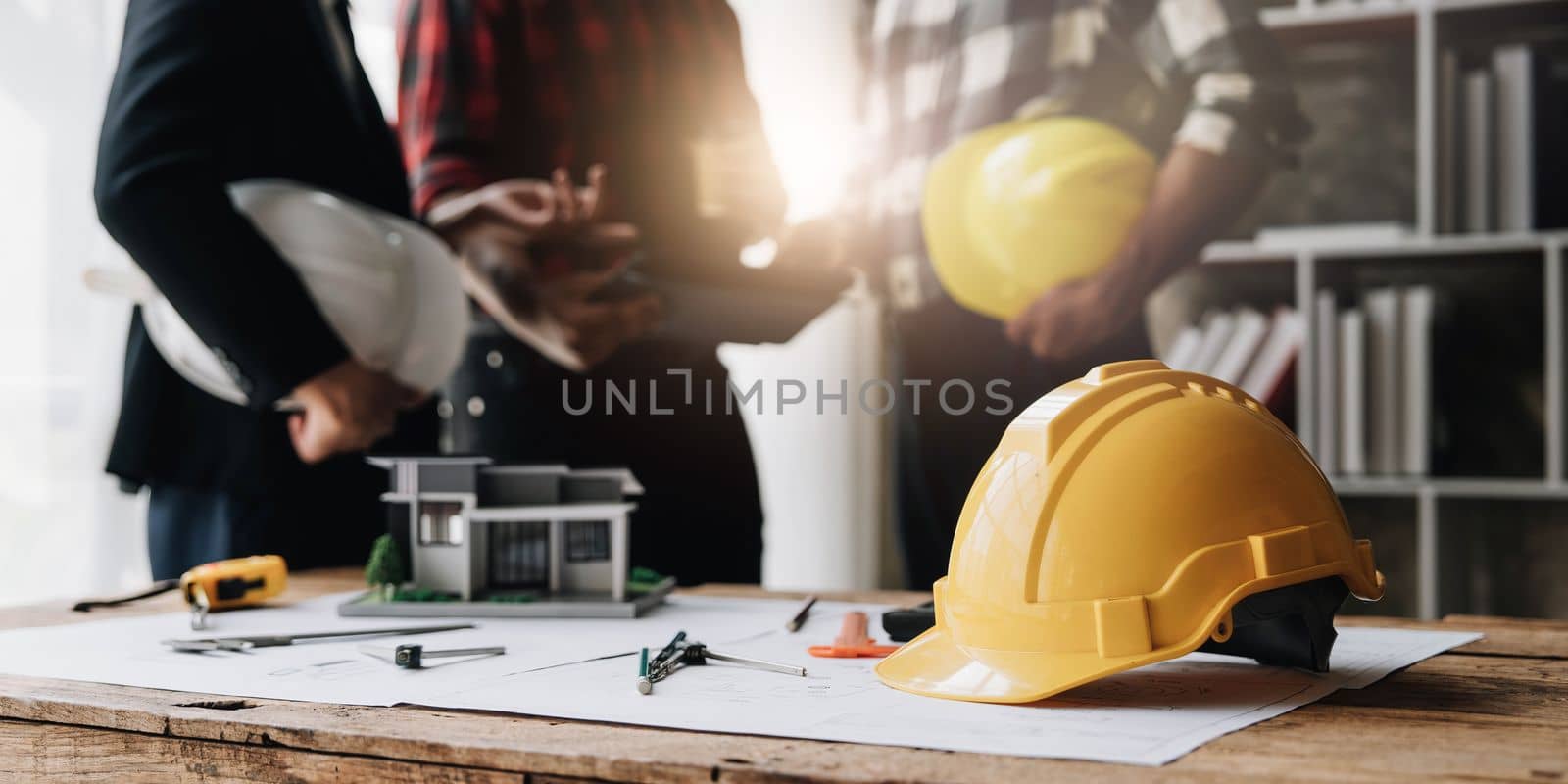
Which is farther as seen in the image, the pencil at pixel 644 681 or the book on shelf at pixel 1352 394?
the book on shelf at pixel 1352 394

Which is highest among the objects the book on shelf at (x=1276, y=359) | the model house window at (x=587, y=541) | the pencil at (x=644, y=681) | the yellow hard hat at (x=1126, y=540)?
the book on shelf at (x=1276, y=359)

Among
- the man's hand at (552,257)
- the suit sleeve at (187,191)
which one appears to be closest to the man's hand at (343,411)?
the suit sleeve at (187,191)

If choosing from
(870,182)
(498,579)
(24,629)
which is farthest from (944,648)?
(870,182)

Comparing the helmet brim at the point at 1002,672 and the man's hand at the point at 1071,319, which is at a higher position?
the man's hand at the point at 1071,319

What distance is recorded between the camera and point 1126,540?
66cm

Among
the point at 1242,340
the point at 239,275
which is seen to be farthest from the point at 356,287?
the point at 1242,340

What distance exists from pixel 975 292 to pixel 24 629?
56.1 inches

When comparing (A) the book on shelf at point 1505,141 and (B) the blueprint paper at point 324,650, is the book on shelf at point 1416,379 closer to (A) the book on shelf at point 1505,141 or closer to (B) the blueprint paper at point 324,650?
(A) the book on shelf at point 1505,141

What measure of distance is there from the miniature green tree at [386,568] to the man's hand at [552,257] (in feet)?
2.91

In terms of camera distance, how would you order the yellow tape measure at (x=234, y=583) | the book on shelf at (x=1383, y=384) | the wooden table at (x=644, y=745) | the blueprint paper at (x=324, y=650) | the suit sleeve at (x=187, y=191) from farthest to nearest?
the book on shelf at (x=1383, y=384)
the suit sleeve at (x=187, y=191)
the yellow tape measure at (x=234, y=583)
the blueprint paper at (x=324, y=650)
the wooden table at (x=644, y=745)

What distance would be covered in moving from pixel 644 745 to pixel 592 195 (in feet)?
5.00

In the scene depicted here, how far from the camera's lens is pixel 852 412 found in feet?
6.65

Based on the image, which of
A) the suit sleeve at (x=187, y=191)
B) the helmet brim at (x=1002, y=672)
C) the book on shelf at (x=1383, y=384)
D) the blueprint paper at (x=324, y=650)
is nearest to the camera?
the helmet brim at (x=1002, y=672)

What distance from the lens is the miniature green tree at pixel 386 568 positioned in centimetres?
114
